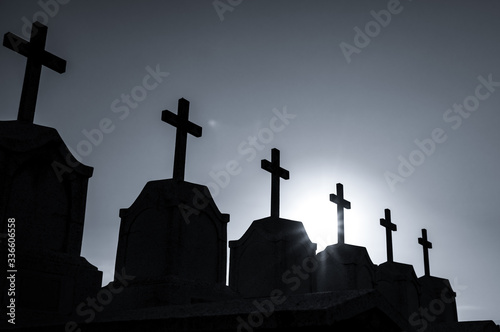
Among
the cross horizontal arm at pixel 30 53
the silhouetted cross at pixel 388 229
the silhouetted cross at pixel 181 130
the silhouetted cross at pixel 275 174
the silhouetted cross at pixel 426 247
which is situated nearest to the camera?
the cross horizontal arm at pixel 30 53

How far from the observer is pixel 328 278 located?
13125 mm

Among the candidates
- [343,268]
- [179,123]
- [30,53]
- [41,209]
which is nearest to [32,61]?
[30,53]

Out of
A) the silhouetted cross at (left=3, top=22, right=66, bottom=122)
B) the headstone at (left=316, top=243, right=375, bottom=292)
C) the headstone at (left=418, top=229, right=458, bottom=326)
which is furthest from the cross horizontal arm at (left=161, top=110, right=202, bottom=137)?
the headstone at (left=418, top=229, right=458, bottom=326)

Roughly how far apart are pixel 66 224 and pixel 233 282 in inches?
189

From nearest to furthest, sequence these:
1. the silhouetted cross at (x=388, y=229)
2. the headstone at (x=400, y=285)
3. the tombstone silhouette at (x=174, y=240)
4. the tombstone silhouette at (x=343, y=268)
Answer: the tombstone silhouette at (x=174, y=240)
the tombstone silhouette at (x=343, y=268)
the headstone at (x=400, y=285)
the silhouetted cross at (x=388, y=229)

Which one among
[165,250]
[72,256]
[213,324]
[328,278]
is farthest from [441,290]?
[213,324]

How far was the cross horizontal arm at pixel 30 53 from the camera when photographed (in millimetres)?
7820

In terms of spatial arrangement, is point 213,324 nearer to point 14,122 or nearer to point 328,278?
point 14,122

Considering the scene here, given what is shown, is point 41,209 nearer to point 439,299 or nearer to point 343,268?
point 343,268

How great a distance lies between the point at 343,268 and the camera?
43.0 feet

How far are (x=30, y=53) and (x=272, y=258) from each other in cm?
628

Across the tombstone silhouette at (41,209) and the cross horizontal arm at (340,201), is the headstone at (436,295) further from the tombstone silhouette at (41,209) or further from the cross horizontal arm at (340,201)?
the tombstone silhouette at (41,209)

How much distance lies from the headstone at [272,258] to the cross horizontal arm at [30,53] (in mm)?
5525

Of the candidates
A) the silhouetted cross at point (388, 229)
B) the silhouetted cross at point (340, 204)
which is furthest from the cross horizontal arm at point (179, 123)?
the silhouetted cross at point (388, 229)
